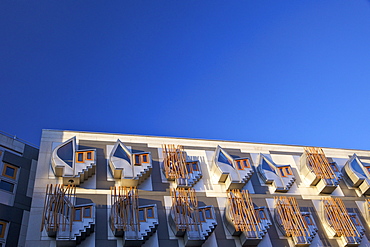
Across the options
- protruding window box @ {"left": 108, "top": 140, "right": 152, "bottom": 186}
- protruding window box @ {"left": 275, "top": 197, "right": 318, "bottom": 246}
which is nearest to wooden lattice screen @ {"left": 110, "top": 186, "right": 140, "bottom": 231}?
protruding window box @ {"left": 108, "top": 140, "right": 152, "bottom": 186}

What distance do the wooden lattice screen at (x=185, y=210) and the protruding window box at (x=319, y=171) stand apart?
9308mm

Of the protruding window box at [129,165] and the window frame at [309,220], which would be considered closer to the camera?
the protruding window box at [129,165]

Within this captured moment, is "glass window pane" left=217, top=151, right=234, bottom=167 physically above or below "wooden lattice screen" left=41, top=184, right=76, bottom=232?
above

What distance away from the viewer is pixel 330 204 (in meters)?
25.4

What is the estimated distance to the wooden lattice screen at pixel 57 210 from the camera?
19.1 m

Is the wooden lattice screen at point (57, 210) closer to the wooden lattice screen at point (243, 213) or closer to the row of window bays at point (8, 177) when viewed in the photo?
the row of window bays at point (8, 177)

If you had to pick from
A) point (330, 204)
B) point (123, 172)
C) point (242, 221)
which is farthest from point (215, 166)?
point (330, 204)

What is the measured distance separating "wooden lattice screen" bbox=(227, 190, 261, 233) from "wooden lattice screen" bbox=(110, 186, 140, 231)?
574 centimetres

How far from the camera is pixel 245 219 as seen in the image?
2241cm

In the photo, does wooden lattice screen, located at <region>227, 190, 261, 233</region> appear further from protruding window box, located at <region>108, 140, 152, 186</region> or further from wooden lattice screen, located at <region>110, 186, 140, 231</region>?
wooden lattice screen, located at <region>110, 186, 140, 231</region>

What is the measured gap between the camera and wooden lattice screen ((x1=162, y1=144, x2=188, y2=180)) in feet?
80.1

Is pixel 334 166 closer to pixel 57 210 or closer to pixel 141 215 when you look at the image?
pixel 141 215

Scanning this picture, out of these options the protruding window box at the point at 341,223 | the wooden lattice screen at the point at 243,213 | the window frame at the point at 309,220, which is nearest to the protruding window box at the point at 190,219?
the wooden lattice screen at the point at 243,213

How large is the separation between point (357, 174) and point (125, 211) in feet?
57.7
